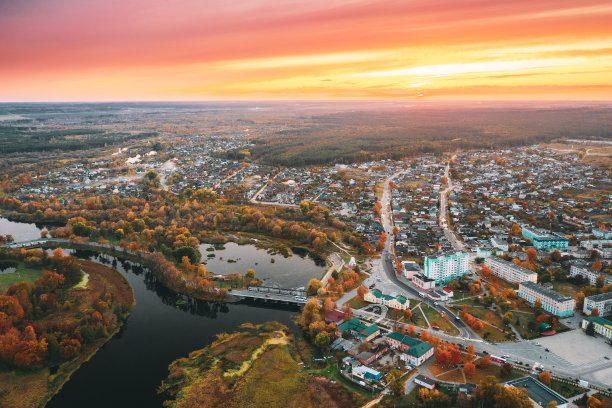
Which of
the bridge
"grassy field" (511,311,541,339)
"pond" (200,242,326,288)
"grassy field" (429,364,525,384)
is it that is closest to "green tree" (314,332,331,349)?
the bridge

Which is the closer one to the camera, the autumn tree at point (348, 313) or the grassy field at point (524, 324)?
the grassy field at point (524, 324)

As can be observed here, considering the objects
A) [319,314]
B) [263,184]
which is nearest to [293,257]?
[319,314]

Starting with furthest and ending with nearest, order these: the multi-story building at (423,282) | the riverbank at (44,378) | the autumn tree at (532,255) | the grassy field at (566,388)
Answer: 1. the autumn tree at (532,255)
2. the multi-story building at (423,282)
3. the riverbank at (44,378)
4. the grassy field at (566,388)

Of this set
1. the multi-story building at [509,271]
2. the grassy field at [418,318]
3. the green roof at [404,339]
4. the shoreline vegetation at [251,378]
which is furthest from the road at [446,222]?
the shoreline vegetation at [251,378]

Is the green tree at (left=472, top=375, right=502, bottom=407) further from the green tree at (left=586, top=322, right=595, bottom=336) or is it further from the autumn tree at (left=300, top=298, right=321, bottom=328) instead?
the autumn tree at (left=300, top=298, right=321, bottom=328)

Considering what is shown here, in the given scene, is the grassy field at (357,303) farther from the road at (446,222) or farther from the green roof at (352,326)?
the road at (446,222)

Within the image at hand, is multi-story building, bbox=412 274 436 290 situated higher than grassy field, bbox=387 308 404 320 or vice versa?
multi-story building, bbox=412 274 436 290

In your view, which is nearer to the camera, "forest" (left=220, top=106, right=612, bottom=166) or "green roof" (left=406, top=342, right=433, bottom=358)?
"green roof" (left=406, top=342, right=433, bottom=358)

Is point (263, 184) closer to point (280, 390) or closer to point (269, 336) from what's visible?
point (269, 336)
